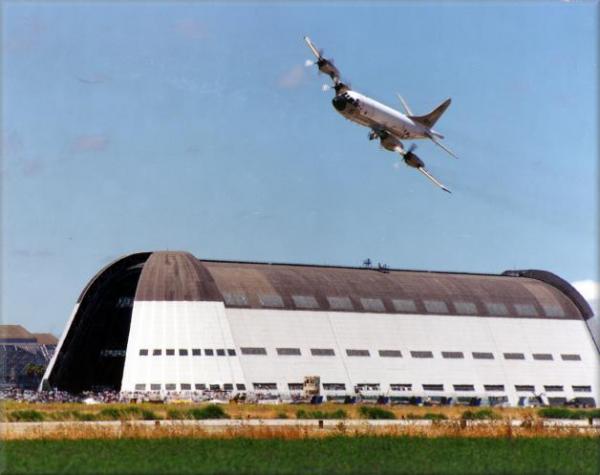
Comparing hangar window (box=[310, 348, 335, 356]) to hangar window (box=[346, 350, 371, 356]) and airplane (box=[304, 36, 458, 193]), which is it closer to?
hangar window (box=[346, 350, 371, 356])

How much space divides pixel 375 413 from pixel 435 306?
50.3 meters

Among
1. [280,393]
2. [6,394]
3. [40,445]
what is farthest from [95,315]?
[40,445]

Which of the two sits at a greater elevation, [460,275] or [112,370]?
[460,275]

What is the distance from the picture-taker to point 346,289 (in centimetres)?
13650

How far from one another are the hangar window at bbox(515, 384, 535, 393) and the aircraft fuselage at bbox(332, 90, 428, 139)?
155 feet

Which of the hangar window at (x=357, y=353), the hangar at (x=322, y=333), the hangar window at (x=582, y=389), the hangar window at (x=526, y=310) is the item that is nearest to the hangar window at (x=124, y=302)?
the hangar at (x=322, y=333)

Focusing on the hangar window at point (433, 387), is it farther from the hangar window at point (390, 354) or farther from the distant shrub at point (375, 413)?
the distant shrub at point (375, 413)

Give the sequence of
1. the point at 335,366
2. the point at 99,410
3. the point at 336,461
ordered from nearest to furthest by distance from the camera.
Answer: the point at 336,461
the point at 99,410
the point at 335,366

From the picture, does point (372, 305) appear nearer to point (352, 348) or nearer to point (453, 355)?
point (352, 348)

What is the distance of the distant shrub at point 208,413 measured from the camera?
84750 millimetres

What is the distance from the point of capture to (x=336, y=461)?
5391cm

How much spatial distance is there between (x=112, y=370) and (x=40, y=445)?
7826 cm

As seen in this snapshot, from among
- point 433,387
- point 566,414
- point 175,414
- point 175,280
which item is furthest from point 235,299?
point 175,414

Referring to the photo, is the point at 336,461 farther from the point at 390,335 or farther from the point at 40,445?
the point at 390,335
